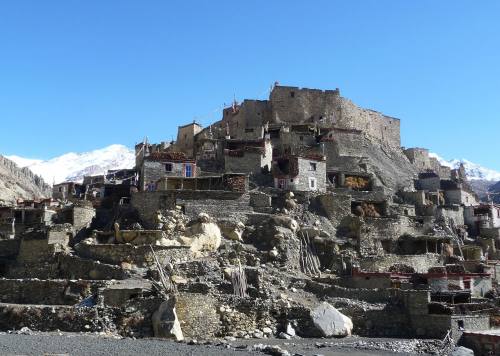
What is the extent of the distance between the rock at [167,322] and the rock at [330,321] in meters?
6.99

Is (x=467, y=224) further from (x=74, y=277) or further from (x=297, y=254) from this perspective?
(x=74, y=277)

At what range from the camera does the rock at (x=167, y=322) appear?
1108 inches

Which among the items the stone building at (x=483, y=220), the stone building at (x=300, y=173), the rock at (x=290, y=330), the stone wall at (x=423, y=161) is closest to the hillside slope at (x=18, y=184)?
the stone building at (x=300, y=173)

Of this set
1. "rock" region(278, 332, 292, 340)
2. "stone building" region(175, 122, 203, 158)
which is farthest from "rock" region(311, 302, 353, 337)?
"stone building" region(175, 122, 203, 158)

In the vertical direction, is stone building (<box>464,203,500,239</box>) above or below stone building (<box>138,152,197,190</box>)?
below

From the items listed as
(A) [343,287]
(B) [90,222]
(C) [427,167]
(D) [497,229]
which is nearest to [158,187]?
(B) [90,222]

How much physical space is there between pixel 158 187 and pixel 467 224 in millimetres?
28787

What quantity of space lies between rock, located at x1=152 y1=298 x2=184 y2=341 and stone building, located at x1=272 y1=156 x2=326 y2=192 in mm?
21795

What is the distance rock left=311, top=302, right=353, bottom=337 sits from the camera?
3127cm

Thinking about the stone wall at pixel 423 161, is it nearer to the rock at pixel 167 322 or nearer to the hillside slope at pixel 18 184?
the hillside slope at pixel 18 184

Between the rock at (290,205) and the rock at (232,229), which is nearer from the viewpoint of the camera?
the rock at (232,229)

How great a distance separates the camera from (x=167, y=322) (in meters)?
28.3

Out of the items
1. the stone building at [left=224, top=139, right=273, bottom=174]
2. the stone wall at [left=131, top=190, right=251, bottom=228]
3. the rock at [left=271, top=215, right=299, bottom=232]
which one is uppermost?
the stone building at [left=224, top=139, right=273, bottom=174]

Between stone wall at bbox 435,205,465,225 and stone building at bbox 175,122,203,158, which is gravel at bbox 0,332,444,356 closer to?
stone wall at bbox 435,205,465,225
